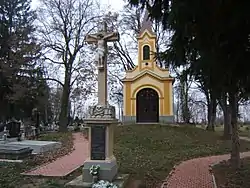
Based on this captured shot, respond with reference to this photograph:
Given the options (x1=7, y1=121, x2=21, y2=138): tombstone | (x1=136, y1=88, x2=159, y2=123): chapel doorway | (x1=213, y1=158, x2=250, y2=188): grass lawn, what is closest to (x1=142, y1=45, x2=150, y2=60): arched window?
(x1=136, y1=88, x2=159, y2=123): chapel doorway

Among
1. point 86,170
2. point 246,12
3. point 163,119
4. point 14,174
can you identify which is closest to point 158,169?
point 86,170

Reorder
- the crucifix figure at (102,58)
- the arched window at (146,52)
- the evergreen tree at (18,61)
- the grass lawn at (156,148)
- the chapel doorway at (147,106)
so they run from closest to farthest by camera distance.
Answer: the crucifix figure at (102,58)
the grass lawn at (156,148)
the evergreen tree at (18,61)
the chapel doorway at (147,106)
the arched window at (146,52)

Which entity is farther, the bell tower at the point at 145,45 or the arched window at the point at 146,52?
the arched window at the point at 146,52

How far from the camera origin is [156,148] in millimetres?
18641

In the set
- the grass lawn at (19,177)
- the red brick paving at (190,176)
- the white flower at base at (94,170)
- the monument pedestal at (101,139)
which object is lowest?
the red brick paving at (190,176)

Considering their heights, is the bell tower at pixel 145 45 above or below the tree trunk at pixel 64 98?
above

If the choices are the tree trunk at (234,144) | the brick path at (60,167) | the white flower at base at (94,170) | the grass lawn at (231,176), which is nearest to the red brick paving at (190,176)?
Answer: the grass lawn at (231,176)

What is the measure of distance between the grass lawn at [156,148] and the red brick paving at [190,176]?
1.17 feet

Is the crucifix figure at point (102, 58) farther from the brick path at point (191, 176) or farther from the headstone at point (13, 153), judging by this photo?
the headstone at point (13, 153)

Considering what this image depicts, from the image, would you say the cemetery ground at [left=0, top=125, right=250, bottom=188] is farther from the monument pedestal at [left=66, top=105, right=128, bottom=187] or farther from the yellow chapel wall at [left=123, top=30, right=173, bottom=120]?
the yellow chapel wall at [left=123, top=30, right=173, bottom=120]

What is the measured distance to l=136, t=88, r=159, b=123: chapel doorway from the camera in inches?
1122

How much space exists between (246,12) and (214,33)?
772mm

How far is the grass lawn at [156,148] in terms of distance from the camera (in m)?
11.3

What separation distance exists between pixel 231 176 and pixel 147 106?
60.7 feet
